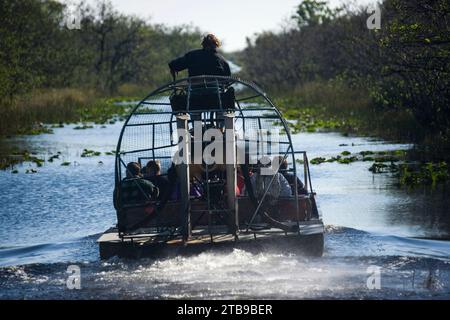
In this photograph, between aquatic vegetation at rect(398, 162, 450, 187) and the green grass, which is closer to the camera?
aquatic vegetation at rect(398, 162, 450, 187)

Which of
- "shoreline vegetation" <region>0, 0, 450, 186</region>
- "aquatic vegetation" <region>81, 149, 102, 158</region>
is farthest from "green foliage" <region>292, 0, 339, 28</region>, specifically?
"aquatic vegetation" <region>81, 149, 102, 158</region>

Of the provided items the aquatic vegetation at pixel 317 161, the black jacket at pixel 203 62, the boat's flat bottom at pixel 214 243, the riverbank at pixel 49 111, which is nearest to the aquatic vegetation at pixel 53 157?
the riverbank at pixel 49 111

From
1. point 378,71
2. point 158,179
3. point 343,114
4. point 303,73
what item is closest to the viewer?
point 158,179

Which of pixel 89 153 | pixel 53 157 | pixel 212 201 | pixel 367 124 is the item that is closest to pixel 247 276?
pixel 212 201

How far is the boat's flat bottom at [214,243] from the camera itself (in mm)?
13883

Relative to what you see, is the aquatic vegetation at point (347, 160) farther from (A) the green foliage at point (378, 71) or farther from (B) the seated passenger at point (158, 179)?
(B) the seated passenger at point (158, 179)

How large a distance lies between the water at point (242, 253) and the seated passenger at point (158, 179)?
1113 mm

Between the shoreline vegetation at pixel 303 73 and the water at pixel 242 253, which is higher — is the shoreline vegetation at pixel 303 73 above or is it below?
above

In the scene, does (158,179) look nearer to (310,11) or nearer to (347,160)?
(347,160)

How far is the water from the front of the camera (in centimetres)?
1258

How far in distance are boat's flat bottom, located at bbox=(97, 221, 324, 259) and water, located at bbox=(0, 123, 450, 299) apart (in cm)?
11

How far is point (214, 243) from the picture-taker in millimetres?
13828

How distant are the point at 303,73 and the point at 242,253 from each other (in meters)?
47.5

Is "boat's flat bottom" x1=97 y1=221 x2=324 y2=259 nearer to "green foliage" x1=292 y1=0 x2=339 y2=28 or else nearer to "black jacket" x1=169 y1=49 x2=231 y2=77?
"black jacket" x1=169 y1=49 x2=231 y2=77
